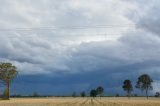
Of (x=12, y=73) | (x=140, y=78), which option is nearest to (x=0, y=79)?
(x=12, y=73)

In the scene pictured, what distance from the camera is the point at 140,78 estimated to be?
611ft

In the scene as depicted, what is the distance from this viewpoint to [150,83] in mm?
185375

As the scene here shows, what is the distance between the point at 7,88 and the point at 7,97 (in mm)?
3889

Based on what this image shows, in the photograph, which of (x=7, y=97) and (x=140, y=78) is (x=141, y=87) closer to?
(x=140, y=78)

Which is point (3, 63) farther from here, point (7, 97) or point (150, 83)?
point (150, 83)

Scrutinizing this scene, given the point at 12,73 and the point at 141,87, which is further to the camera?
the point at 141,87

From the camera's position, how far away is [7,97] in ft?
433

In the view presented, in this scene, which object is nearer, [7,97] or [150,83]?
[7,97]

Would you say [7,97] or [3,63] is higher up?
[3,63]

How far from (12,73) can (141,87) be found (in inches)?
3133

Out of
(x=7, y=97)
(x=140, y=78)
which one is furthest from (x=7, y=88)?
(x=140, y=78)

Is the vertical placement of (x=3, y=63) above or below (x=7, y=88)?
above

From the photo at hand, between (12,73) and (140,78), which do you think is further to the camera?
(140,78)

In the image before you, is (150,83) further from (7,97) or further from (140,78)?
Answer: (7,97)
